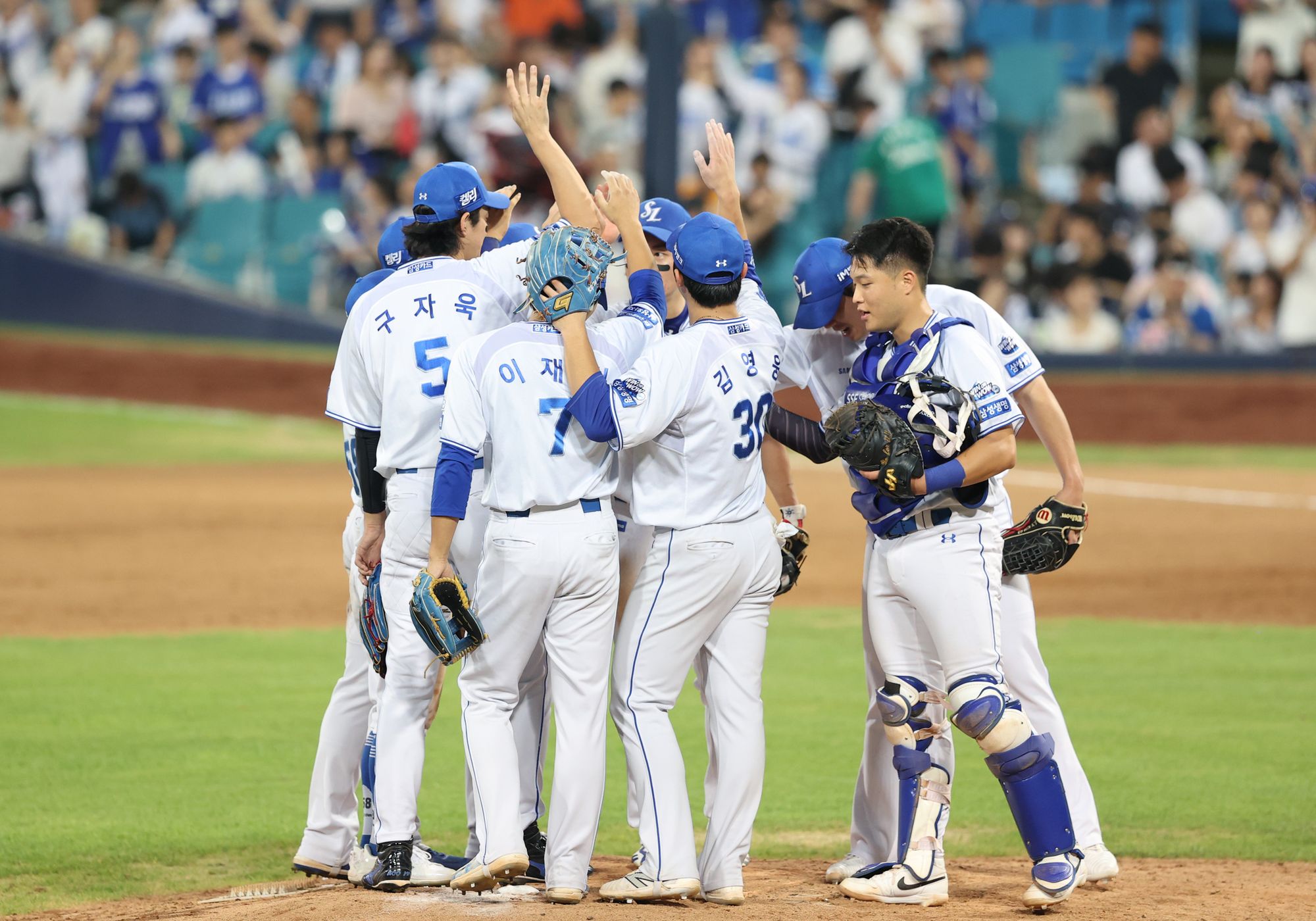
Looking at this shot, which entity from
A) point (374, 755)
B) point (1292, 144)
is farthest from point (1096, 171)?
point (374, 755)

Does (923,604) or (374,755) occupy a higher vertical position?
(923,604)

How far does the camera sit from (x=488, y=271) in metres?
5.17

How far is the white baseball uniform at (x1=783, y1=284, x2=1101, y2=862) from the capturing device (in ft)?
16.5

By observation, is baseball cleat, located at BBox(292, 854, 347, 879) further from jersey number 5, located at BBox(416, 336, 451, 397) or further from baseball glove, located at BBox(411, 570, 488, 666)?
jersey number 5, located at BBox(416, 336, 451, 397)

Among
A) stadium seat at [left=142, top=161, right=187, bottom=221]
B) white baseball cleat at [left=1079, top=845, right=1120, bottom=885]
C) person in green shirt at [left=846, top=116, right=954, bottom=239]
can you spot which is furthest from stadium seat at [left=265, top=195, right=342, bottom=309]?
white baseball cleat at [left=1079, top=845, right=1120, bottom=885]

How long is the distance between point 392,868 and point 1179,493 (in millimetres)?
10705

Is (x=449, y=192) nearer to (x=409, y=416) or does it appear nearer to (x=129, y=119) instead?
(x=409, y=416)

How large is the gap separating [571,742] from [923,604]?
1091 millimetres

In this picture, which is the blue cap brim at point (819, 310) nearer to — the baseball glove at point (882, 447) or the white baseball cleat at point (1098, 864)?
the baseball glove at point (882, 447)

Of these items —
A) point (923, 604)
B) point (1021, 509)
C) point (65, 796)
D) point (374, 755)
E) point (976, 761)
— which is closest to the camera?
point (923, 604)

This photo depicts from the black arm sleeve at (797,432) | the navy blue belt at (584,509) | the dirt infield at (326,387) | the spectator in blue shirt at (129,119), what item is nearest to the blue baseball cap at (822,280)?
the black arm sleeve at (797,432)

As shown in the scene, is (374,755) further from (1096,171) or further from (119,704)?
(1096,171)

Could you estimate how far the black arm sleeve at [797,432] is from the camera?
4926 millimetres

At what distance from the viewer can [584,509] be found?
4.72 m
